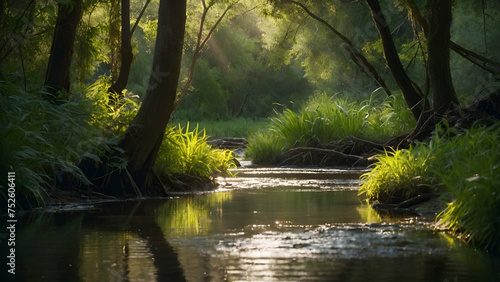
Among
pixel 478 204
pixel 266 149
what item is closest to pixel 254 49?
pixel 266 149

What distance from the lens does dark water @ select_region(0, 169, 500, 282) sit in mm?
6539

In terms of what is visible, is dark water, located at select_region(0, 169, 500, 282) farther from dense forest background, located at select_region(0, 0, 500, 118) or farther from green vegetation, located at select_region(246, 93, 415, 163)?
green vegetation, located at select_region(246, 93, 415, 163)

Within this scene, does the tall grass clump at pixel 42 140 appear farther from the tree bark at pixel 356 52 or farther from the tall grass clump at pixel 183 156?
the tree bark at pixel 356 52

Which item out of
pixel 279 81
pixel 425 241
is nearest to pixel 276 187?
pixel 425 241

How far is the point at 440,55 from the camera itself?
17.3 m

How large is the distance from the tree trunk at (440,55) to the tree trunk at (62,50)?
295 inches

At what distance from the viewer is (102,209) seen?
11.8m

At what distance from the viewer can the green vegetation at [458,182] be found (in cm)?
809

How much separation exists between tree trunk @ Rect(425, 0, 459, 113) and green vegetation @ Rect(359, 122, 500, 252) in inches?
130

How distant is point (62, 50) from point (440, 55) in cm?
800

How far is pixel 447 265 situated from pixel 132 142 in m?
7.78

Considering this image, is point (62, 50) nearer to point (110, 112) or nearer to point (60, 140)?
point (110, 112)

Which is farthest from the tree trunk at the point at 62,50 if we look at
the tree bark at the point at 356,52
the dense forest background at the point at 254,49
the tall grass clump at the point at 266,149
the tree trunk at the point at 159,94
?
the tall grass clump at the point at 266,149

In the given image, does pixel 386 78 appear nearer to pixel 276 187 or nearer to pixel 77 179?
pixel 276 187
